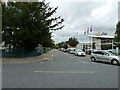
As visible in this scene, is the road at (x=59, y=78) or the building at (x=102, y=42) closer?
the road at (x=59, y=78)

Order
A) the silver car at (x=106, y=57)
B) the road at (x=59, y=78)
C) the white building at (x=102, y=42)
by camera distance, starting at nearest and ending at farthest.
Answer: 1. the road at (x=59, y=78)
2. the silver car at (x=106, y=57)
3. the white building at (x=102, y=42)

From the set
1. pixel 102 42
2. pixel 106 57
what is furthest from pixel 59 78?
pixel 102 42

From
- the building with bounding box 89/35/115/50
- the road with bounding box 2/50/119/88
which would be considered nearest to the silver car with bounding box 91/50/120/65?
the road with bounding box 2/50/119/88

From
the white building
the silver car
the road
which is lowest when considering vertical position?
the road

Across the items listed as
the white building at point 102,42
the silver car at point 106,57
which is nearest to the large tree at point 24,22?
the silver car at point 106,57

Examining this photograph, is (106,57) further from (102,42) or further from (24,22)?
(102,42)

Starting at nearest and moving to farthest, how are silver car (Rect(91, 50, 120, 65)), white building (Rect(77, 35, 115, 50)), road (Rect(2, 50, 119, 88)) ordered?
1. road (Rect(2, 50, 119, 88))
2. silver car (Rect(91, 50, 120, 65))
3. white building (Rect(77, 35, 115, 50))

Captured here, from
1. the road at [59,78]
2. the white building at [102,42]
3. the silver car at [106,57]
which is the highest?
the white building at [102,42]

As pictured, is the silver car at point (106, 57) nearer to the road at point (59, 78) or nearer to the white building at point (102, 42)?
the road at point (59, 78)

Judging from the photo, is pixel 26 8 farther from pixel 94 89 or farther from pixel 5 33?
pixel 94 89

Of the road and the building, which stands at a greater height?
the building

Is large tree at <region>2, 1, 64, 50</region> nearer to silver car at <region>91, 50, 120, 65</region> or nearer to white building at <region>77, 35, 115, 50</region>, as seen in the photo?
silver car at <region>91, 50, 120, 65</region>

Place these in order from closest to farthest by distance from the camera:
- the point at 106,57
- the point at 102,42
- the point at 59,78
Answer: the point at 59,78 → the point at 106,57 → the point at 102,42

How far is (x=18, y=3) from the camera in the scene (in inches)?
850
